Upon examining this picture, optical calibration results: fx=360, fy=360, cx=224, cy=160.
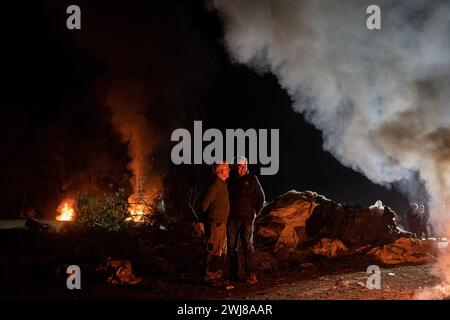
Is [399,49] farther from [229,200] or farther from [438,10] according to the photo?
[229,200]

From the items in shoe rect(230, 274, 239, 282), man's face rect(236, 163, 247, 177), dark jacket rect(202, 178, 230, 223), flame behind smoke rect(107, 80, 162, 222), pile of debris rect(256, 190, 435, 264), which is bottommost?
shoe rect(230, 274, 239, 282)

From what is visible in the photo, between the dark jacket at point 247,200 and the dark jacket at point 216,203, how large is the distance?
0.21 meters

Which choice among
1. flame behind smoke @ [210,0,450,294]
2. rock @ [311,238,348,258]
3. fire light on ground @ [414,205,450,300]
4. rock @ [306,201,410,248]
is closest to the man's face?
fire light on ground @ [414,205,450,300]

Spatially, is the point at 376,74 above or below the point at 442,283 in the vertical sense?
above

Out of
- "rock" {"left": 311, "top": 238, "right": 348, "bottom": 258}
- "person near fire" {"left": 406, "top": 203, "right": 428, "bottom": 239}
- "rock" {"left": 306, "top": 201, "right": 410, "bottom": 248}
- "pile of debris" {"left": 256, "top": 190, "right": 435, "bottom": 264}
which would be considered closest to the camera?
"pile of debris" {"left": 256, "top": 190, "right": 435, "bottom": 264}

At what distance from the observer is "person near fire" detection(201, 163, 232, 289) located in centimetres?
559

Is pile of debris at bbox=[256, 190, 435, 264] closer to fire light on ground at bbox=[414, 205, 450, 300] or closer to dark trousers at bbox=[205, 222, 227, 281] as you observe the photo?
fire light on ground at bbox=[414, 205, 450, 300]

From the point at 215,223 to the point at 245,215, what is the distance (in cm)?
51

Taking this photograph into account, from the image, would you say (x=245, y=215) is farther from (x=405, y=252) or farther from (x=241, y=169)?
(x=405, y=252)

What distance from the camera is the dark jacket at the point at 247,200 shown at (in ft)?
Answer: 19.0

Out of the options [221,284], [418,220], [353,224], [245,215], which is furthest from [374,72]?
[221,284]

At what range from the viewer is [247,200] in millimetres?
5789

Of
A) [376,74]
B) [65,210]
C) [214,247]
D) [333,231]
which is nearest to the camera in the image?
[214,247]
